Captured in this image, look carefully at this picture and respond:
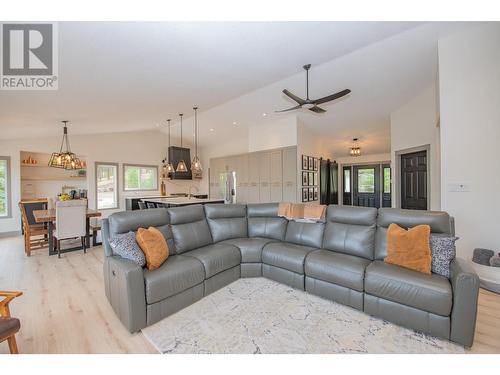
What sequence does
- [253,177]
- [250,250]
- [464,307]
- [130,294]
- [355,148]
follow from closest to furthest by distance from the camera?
[464,307] < [130,294] < [250,250] < [253,177] < [355,148]

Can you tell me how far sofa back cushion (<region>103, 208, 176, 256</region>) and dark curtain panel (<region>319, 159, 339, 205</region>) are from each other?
18.0ft

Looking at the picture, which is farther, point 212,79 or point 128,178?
point 128,178

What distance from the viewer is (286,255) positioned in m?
2.89

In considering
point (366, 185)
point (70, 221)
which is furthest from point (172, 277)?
point (366, 185)

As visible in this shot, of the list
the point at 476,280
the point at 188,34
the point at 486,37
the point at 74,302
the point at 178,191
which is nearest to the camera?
the point at 476,280

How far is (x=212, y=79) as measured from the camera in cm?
362

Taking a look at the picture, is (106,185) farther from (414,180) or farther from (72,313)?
(414,180)

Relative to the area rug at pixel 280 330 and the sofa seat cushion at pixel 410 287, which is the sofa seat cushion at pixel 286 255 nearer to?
the area rug at pixel 280 330

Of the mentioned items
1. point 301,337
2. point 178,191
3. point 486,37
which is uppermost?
point 486,37

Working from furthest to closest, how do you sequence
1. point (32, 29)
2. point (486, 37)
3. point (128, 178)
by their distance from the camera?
point (128, 178) < point (486, 37) < point (32, 29)

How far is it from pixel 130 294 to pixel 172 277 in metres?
0.38
